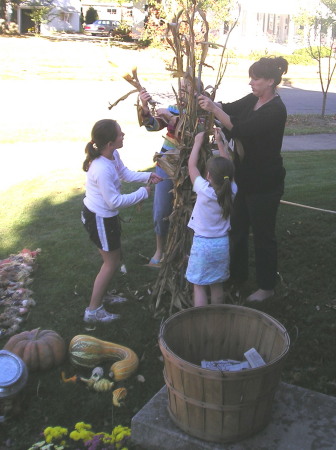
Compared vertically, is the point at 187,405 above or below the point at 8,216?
above

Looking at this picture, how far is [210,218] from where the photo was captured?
3799 mm

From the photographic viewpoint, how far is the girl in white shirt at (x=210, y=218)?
3.68 meters

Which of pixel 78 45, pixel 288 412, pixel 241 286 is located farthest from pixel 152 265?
pixel 78 45

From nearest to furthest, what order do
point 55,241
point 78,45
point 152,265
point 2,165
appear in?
1. point 152,265
2. point 55,241
3. point 2,165
4. point 78,45

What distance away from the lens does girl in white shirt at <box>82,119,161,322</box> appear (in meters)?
3.89

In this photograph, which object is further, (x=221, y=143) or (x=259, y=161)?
(x=259, y=161)

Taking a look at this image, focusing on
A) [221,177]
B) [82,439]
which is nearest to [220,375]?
[82,439]

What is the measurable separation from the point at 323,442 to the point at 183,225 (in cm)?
192

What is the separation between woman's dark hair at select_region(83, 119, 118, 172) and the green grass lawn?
1.32m

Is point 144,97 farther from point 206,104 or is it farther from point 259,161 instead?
point 259,161

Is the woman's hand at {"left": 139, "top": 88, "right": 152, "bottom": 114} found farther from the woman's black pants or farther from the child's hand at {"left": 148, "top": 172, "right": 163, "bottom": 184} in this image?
the woman's black pants

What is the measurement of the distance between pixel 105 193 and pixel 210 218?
2.51ft

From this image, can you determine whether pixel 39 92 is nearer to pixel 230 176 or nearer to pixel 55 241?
pixel 55 241

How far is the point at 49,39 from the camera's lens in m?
37.3
